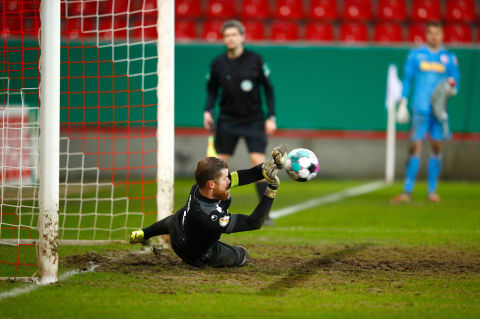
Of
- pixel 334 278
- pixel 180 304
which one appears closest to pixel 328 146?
pixel 334 278

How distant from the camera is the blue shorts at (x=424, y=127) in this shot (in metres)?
9.94

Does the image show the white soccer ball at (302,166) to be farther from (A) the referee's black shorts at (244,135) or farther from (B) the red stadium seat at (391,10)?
(B) the red stadium seat at (391,10)

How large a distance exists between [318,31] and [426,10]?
8.45ft

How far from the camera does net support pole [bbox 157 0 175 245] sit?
588 cm

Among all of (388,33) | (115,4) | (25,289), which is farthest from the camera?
(388,33)

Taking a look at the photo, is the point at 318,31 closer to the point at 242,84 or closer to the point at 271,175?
the point at 242,84

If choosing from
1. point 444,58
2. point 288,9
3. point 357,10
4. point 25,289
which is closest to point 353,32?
point 357,10

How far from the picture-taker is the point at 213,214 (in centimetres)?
488

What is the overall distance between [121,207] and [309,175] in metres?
4.23

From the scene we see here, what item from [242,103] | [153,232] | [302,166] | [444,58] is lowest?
[153,232]

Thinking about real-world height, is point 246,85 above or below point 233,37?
below

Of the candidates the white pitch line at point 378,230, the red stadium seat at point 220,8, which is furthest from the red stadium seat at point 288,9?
the white pitch line at point 378,230

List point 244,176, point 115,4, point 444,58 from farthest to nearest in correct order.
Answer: point 444,58 < point 115,4 < point 244,176

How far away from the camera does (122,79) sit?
1288 centimetres
